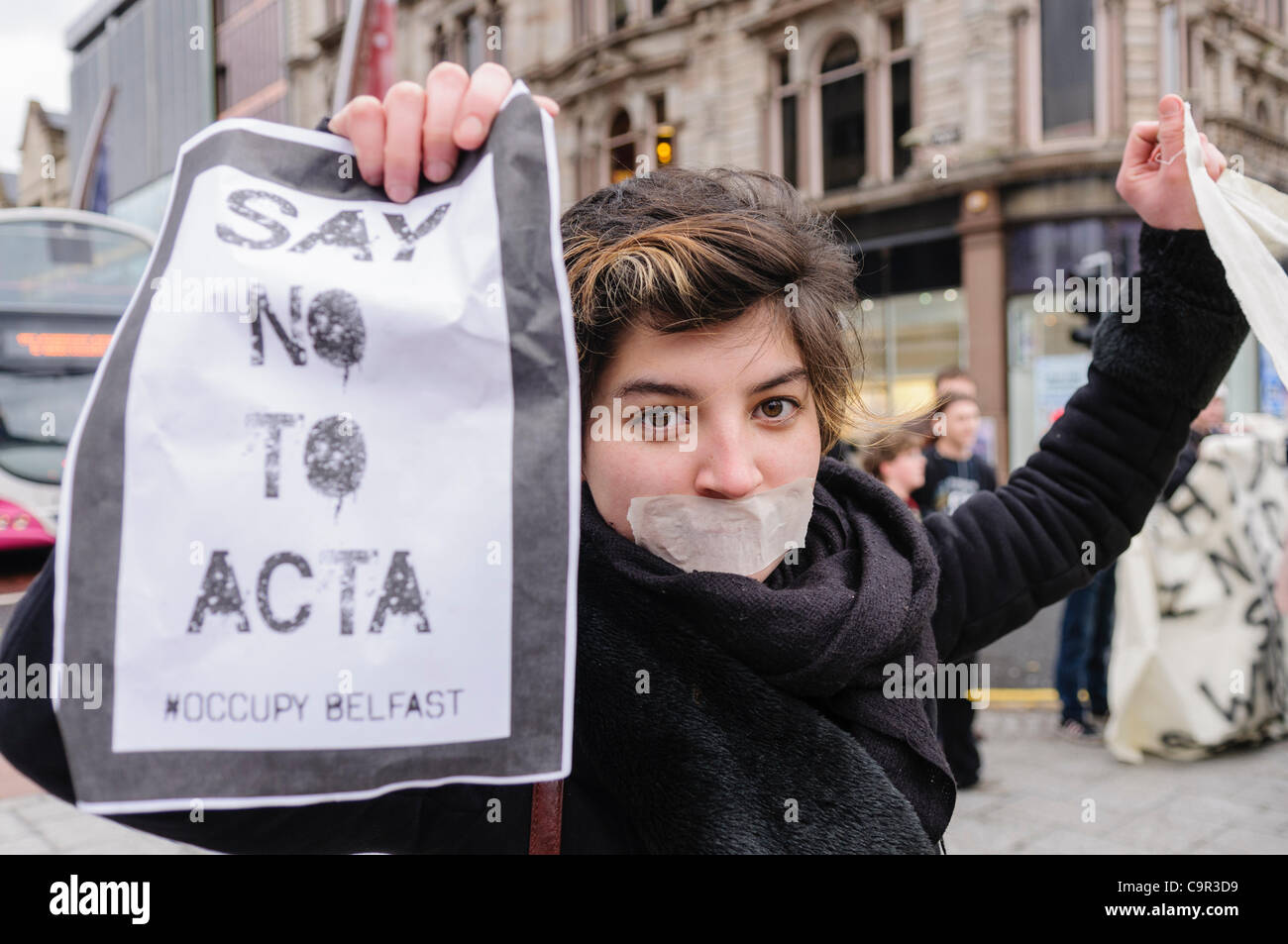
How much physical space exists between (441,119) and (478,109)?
38 millimetres

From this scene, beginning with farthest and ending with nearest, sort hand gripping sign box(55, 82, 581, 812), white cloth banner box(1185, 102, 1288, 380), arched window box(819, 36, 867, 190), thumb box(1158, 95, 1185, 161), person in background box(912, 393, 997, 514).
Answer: arched window box(819, 36, 867, 190)
person in background box(912, 393, 997, 514)
thumb box(1158, 95, 1185, 161)
white cloth banner box(1185, 102, 1288, 380)
hand gripping sign box(55, 82, 581, 812)

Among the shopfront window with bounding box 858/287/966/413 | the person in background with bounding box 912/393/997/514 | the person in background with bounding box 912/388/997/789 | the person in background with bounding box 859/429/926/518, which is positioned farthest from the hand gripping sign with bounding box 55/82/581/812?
the shopfront window with bounding box 858/287/966/413

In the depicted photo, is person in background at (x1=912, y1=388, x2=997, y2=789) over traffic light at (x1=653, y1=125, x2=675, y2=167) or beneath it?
beneath

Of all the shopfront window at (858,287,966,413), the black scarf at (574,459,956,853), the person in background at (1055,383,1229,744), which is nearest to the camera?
the black scarf at (574,459,956,853)

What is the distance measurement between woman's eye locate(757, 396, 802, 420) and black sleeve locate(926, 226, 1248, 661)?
483mm

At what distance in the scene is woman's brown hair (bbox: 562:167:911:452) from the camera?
1.18 m

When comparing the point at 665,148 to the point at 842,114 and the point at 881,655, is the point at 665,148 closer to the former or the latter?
the point at 881,655

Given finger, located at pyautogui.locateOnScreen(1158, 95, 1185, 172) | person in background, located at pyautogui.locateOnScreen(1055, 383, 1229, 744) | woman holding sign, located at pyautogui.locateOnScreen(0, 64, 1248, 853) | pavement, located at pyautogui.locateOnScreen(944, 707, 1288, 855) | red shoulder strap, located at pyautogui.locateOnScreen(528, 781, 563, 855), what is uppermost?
finger, located at pyautogui.locateOnScreen(1158, 95, 1185, 172)

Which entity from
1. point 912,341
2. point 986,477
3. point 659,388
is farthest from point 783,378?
point 912,341

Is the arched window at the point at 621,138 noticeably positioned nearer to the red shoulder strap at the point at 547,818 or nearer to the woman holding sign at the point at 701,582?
the woman holding sign at the point at 701,582

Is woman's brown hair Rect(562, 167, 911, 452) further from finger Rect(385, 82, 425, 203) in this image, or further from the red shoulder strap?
the red shoulder strap

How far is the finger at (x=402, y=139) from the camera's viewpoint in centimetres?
100
